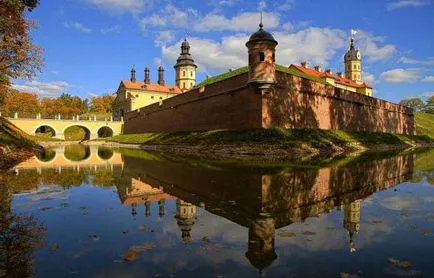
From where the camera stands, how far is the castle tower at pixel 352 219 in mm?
4891

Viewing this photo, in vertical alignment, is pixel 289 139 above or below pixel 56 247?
above

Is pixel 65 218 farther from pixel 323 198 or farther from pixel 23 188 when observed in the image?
Result: pixel 323 198

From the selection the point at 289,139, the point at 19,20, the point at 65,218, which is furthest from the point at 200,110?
the point at 65,218

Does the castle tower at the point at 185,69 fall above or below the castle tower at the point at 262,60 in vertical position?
above

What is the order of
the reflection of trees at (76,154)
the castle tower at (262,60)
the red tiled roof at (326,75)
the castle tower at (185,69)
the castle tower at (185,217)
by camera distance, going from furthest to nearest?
the castle tower at (185,69)
the red tiled roof at (326,75)
the castle tower at (262,60)
the reflection of trees at (76,154)
the castle tower at (185,217)

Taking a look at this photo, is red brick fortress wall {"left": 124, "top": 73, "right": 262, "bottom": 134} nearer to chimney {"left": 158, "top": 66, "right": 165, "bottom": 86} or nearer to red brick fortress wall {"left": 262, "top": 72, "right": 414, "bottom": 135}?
red brick fortress wall {"left": 262, "top": 72, "right": 414, "bottom": 135}

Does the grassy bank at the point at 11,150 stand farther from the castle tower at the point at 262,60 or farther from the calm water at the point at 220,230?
the castle tower at the point at 262,60

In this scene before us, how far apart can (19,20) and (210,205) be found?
55.2ft

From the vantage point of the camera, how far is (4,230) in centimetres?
489

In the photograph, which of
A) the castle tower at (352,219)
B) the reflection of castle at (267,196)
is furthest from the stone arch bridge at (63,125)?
the castle tower at (352,219)

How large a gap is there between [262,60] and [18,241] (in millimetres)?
21655

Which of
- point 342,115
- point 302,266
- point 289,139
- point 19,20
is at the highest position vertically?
point 19,20

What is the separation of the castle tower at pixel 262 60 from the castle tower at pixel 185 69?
5369 cm

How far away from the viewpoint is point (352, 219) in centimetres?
574
